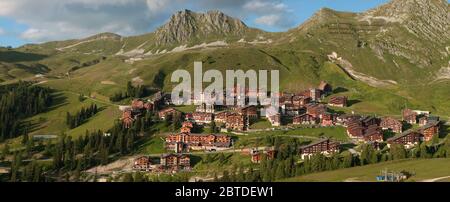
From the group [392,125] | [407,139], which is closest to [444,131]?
[392,125]

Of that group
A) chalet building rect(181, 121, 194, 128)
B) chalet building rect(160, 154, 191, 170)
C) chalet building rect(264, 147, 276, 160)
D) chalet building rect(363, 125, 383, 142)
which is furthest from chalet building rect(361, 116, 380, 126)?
chalet building rect(160, 154, 191, 170)

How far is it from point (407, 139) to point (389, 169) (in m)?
51.1

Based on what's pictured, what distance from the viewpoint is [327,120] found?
648ft

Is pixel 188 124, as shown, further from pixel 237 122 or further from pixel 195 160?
pixel 195 160

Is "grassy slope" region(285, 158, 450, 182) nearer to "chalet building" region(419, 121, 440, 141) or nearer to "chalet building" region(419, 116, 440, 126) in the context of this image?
"chalet building" region(419, 121, 440, 141)

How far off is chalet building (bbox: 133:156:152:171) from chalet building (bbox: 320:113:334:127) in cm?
7434

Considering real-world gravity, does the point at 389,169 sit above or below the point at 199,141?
below

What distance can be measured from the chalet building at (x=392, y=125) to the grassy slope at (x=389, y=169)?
54200 mm

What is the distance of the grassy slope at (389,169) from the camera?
110 meters

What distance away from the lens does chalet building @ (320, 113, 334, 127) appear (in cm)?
19675
